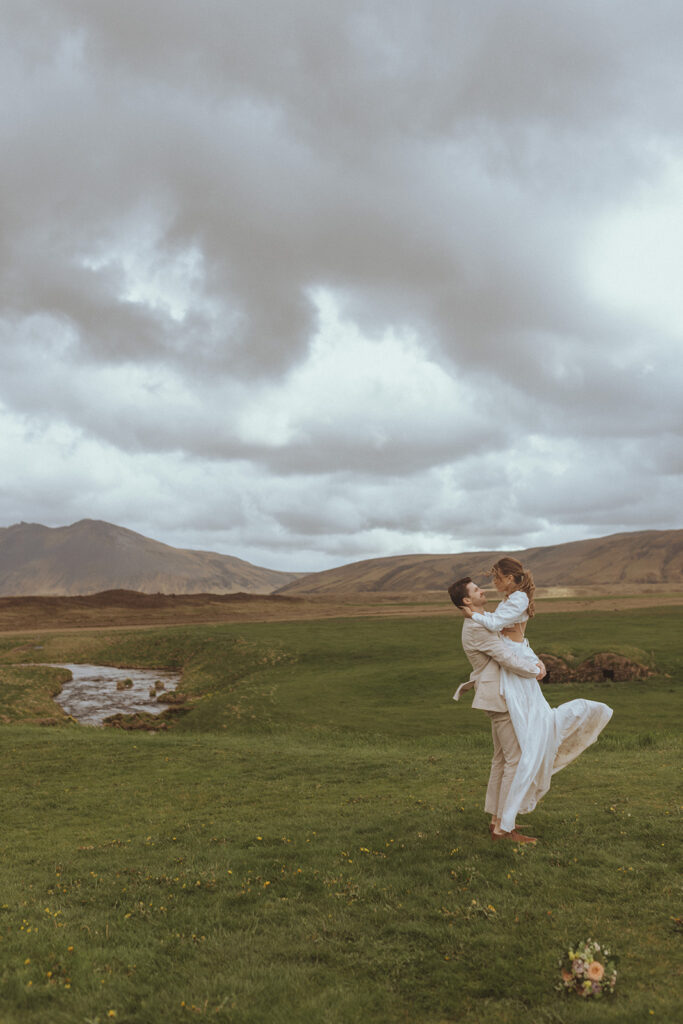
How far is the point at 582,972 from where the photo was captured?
636 centimetres

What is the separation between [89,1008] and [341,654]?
4064cm

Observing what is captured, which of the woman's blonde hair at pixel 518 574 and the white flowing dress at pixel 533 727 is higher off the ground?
the woman's blonde hair at pixel 518 574

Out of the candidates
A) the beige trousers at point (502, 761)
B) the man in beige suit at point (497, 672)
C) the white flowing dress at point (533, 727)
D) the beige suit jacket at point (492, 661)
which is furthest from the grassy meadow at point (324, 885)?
the beige suit jacket at point (492, 661)

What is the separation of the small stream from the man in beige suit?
30.6 metres

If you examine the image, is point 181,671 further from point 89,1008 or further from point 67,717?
point 89,1008

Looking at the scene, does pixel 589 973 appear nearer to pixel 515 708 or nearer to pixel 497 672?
pixel 515 708

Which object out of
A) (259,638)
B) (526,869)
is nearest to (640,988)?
(526,869)

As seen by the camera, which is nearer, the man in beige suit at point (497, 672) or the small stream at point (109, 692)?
the man in beige suit at point (497, 672)

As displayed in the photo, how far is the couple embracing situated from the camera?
9.99m

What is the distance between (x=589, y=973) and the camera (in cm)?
631

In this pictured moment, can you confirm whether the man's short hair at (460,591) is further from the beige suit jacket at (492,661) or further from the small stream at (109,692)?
the small stream at (109,692)

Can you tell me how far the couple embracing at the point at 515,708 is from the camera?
9992 millimetres

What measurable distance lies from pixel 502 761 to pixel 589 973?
14.2 feet

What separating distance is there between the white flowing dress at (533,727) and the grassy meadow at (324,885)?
Result: 41.6 inches
